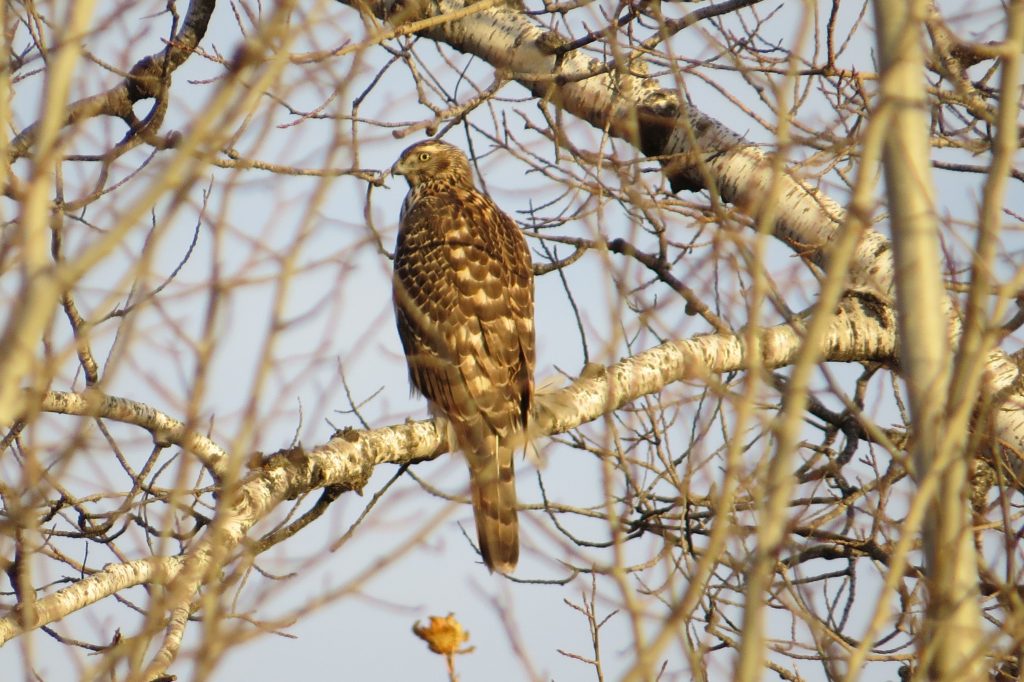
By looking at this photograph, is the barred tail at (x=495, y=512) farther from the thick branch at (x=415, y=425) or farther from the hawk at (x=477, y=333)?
the thick branch at (x=415, y=425)

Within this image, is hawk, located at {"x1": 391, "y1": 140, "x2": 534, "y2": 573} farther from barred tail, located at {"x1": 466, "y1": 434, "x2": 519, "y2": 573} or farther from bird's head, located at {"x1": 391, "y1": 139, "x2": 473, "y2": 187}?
bird's head, located at {"x1": 391, "y1": 139, "x2": 473, "y2": 187}

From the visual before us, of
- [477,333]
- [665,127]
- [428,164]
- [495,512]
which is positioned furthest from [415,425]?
[428,164]

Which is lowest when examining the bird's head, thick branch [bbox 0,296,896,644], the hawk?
thick branch [bbox 0,296,896,644]

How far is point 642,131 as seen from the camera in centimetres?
593

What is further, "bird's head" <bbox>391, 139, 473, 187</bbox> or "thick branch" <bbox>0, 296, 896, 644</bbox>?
"bird's head" <bbox>391, 139, 473, 187</bbox>

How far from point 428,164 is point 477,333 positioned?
165cm

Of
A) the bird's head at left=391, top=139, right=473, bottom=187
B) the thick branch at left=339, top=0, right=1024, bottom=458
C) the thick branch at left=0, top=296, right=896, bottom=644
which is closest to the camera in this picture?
the thick branch at left=0, top=296, right=896, bottom=644

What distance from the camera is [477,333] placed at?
595 centimetres

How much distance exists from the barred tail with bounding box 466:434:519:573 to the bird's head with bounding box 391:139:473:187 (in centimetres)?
212

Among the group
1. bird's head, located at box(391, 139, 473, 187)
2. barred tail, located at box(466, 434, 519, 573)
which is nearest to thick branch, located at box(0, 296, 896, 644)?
barred tail, located at box(466, 434, 519, 573)

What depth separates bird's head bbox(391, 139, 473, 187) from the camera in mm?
7195

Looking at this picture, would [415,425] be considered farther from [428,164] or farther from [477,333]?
[428,164]

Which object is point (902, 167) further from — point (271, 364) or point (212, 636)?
point (212, 636)

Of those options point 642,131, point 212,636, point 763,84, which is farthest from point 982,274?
point 642,131
